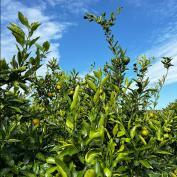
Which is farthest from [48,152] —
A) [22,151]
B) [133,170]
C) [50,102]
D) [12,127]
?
[50,102]

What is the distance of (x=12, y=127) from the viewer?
2.86 meters

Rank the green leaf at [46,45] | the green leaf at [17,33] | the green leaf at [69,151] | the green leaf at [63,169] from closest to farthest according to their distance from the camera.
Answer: the green leaf at [63,169]
the green leaf at [69,151]
the green leaf at [17,33]
the green leaf at [46,45]

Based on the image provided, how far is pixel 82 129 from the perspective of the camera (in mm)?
2773

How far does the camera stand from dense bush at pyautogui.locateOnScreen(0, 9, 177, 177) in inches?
104

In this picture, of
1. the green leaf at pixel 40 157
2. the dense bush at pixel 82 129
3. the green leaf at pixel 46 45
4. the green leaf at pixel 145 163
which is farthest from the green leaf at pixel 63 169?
the green leaf at pixel 145 163

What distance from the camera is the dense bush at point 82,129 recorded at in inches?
104

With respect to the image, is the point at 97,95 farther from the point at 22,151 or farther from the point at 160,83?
the point at 160,83

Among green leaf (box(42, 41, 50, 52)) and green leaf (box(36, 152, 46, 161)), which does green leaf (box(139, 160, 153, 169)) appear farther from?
green leaf (box(42, 41, 50, 52))

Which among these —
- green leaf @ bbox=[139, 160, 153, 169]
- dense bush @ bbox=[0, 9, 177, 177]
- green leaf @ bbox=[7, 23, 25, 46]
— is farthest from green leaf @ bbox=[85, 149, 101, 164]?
green leaf @ bbox=[7, 23, 25, 46]

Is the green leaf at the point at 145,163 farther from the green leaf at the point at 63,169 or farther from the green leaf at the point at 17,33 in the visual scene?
the green leaf at the point at 17,33

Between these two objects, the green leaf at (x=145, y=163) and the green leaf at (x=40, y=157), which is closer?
the green leaf at (x=40, y=157)

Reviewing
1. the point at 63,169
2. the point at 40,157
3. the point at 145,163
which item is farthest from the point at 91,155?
the point at 145,163

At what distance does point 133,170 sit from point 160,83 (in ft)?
6.34

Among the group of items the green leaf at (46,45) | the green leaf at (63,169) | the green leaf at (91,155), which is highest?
the green leaf at (46,45)
